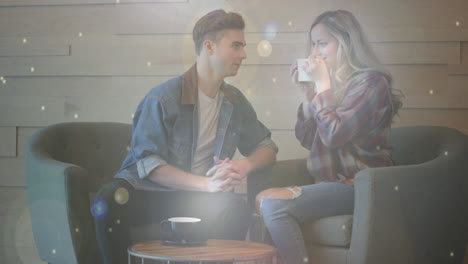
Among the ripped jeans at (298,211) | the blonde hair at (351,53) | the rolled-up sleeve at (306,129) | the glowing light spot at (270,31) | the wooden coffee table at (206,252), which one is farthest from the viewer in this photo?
the glowing light spot at (270,31)

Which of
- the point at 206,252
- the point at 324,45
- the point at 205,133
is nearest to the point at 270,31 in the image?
the point at 324,45

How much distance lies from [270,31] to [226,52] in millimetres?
542

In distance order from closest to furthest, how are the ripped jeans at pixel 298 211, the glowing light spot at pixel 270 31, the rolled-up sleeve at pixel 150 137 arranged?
the ripped jeans at pixel 298 211 → the rolled-up sleeve at pixel 150 137 → the glowing light spot at pixel 270 31

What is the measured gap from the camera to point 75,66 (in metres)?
3.32

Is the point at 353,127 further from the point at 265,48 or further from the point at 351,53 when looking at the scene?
the point at 265,48

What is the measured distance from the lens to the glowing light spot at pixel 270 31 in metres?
3.14

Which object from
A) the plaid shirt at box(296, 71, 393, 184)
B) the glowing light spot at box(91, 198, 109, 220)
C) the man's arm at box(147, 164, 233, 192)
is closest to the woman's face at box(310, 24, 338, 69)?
the plaid shirt at box(296, 71, 393, 184)

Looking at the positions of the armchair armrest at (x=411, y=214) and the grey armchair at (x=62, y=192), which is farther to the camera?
the grey armchair at (x=62, y=192)

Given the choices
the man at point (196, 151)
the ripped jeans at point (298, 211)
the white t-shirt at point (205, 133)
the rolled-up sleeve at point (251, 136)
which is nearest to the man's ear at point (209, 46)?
the man at point (196, 151)

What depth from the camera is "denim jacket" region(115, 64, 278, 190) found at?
2.48 metres

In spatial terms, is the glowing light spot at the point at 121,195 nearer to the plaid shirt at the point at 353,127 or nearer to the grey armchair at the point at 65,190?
the grey armchair at the point at 65,190

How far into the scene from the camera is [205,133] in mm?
2660

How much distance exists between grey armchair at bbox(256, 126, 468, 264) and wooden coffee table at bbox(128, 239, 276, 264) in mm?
346

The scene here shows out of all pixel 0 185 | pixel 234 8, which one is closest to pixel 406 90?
pixel 234 8
